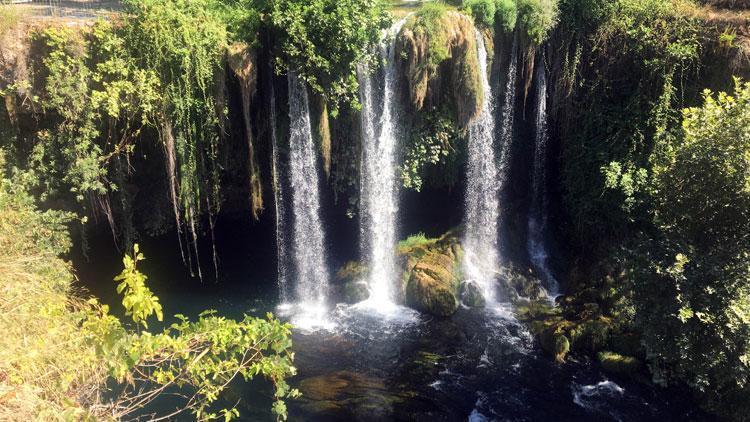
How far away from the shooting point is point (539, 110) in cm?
1557

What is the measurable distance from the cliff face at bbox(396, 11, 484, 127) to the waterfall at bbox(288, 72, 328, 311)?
10.4 ft

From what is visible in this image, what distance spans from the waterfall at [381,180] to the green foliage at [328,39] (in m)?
0.65

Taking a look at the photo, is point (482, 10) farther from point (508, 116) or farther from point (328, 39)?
point (328, 39)

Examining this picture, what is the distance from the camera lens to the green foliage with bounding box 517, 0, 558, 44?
1462cm

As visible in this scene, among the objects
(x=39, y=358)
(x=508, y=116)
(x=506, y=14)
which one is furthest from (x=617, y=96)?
(x=39, y=358)

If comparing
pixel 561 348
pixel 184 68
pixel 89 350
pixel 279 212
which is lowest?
pixel 561 348

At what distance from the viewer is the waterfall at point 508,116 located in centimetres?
1525

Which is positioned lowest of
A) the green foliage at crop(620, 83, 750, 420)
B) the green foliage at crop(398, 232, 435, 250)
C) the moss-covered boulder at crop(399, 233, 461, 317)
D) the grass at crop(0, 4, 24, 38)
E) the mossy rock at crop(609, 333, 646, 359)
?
the mossy rock at crop(609, 333, 646, 359)

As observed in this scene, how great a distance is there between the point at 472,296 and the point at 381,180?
439cm

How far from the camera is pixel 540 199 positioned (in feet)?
53.6

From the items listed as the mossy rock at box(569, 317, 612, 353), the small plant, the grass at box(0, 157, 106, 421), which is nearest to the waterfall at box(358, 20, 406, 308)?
the mossy rock at box(569, 317, 612, 353)

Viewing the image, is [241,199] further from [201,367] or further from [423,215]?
[201,367]

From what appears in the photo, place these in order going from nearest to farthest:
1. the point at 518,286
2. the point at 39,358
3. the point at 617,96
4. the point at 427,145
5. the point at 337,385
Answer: the point at 39,358
the point at 337,385
the point at 617,96
the point at 427,145
the point at 518,286

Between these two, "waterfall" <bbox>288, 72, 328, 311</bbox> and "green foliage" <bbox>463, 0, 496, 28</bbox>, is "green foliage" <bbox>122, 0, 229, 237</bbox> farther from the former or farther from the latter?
"green foliage" <bbox>463, 0, 496, 28</bbox>
